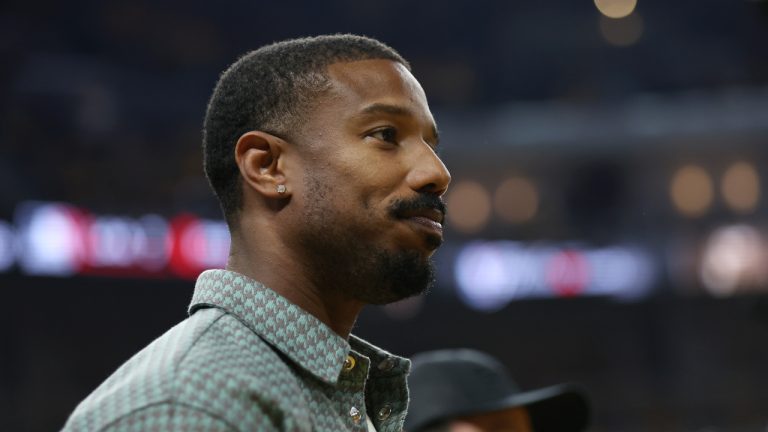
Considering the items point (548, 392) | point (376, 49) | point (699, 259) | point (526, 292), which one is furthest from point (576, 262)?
point (376, 49)

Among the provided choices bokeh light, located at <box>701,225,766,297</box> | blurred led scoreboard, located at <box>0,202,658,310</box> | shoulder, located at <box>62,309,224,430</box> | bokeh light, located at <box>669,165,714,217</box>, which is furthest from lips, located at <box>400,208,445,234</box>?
bokeh light, located at <box>669,165,714,217</box>

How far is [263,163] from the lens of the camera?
154 cm

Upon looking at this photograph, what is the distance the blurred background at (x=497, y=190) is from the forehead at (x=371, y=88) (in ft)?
8.79

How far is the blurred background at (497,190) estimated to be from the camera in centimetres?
1243

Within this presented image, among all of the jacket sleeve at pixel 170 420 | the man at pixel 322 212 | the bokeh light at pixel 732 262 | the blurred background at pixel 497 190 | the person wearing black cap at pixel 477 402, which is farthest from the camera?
the bokeh light at pixel 732 262

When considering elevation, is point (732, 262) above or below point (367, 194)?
above

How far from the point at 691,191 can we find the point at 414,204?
2407 centimetres

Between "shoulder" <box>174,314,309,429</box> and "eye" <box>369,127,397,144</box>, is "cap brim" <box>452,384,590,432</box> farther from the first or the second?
"shoulder" <box>174,314,309,429</box>

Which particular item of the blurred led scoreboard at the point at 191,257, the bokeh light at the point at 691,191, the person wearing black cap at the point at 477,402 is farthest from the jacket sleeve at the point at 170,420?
the bokeh light at the point at 691,191

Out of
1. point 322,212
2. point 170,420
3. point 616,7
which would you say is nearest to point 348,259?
point 322,212

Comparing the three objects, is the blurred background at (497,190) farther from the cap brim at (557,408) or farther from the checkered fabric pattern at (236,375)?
the checkered fabric pattern at (236,375)

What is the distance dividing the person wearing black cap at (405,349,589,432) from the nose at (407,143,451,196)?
1.63m

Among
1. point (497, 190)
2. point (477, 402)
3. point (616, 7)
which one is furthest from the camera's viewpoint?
point (497, 190)

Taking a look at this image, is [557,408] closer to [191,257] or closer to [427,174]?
[427,174]
